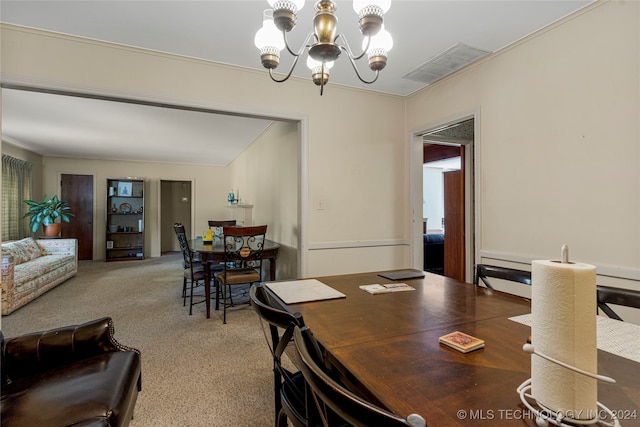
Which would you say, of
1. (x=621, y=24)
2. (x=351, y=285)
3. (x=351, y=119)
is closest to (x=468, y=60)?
(x=621, y=24)

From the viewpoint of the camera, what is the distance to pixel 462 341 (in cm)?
91

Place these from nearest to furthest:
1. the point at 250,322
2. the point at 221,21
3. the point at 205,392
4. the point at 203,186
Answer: the point at 205,392, the point at 221,21, the point at 250,322, the point at 203,186

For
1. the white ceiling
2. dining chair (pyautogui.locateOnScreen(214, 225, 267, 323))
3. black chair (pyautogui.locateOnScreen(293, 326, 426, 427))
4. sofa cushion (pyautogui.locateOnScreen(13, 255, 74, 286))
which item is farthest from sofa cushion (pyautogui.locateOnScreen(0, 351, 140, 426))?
sofa cushion (pyautogui.locateOnScreen(13, 255, 74, 286))

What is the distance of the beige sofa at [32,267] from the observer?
338cm

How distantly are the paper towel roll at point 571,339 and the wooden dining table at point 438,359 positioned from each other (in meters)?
0.08

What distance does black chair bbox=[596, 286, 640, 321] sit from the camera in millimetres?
1180

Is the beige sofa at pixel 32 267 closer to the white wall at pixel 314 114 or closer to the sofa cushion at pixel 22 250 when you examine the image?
the sofa cushion at pixel 22 250

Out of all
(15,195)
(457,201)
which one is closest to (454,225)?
(457,201)

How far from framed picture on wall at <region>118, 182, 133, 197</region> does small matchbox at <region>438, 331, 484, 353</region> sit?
27.5ft

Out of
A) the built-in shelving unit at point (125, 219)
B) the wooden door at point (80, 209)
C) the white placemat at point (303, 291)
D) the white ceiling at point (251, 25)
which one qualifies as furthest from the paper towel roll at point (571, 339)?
the wooden door at point (80, 209)

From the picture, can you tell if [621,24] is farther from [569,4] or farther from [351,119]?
[351,119]

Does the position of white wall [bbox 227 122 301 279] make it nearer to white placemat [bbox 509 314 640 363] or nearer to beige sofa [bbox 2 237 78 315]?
white placemat [bbox 509 314 640 363]

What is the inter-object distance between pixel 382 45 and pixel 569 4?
1.41m

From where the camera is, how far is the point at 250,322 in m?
3.15
